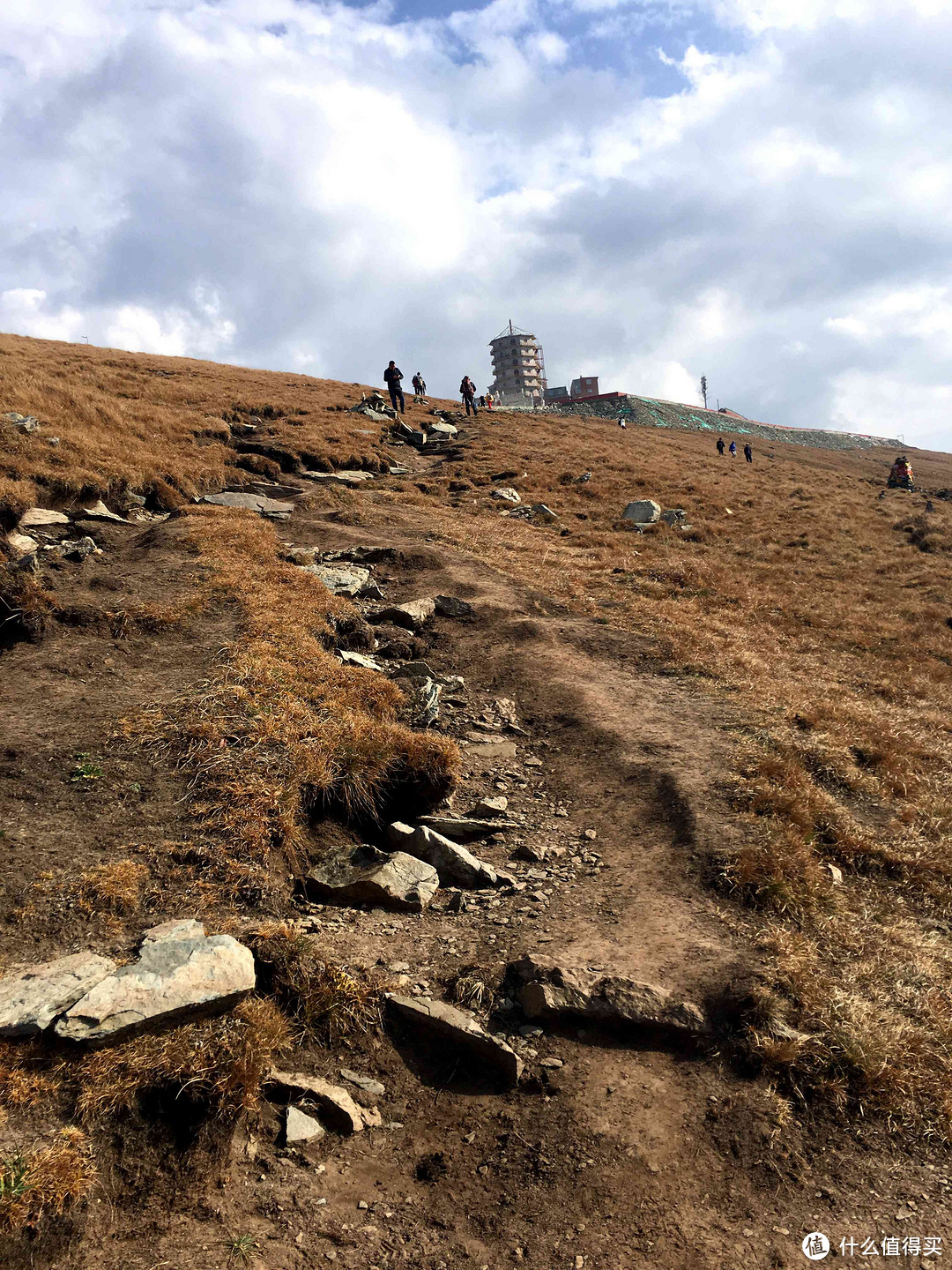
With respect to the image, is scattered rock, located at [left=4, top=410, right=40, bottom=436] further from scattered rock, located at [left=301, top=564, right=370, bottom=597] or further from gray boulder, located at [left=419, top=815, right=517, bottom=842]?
gray boulder, located at [left=419, top=815, right=517, bottom=842]

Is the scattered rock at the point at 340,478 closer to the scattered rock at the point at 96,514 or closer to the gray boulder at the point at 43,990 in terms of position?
the scattered rock at the point at 96,514

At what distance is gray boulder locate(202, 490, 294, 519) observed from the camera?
718 inches

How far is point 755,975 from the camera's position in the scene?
543 cm

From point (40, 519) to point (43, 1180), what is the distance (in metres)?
13.3

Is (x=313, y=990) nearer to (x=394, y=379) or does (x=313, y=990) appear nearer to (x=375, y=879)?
(x=375, y=879)

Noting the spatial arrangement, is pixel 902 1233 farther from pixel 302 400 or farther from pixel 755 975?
pixel 302 400

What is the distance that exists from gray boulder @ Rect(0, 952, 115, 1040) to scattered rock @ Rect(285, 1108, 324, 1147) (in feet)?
4.75

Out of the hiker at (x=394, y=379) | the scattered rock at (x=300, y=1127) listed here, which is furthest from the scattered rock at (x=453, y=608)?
the hiker at (x=394, y=379)

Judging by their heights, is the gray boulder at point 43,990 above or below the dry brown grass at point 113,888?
below

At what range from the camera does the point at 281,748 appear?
7.18 meters

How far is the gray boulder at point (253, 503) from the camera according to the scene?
59.8 ft

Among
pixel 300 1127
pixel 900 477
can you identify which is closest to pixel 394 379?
pixel 900 477

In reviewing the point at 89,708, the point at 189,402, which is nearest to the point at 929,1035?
the point at 89,708

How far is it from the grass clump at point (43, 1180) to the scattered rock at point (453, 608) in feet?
34.4
